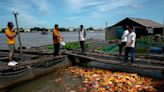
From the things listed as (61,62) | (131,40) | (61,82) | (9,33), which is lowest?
(61,82)

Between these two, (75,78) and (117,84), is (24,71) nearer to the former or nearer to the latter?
(75,78)

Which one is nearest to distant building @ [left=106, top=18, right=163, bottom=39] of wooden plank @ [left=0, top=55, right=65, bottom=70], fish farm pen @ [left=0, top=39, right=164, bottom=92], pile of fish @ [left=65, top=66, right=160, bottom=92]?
fish farm pen @ [left=0, top=39, right=164, bottom=92]

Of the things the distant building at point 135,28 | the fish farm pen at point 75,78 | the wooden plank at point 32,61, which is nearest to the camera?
the fish farm pen at point 75,78

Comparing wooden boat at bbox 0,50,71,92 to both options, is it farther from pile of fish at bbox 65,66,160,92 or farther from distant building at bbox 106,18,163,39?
distant building at bbox 106,18,163,39

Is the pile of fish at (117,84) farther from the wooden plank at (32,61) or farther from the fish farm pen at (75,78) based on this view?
the wooden plank at (32,61)

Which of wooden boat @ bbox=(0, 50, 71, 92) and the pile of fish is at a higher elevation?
wooden boat @ bbox=(0, 50, 71, 92)

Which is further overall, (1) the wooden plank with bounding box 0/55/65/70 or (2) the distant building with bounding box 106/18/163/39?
(2) the distant building with bounding box 106/18/163/39

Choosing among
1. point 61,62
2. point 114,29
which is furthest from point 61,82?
point 114,29

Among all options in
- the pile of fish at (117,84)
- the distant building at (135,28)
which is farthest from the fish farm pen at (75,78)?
the distant building at (135,28)

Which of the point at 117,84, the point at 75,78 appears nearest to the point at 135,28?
the point at 75,78

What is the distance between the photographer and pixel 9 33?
8.63 meters

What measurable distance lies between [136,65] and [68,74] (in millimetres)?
4344

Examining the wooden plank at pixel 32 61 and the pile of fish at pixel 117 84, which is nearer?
the pile of fish at pixel 117 84

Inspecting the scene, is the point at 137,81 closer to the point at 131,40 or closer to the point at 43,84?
the point at 131,40
